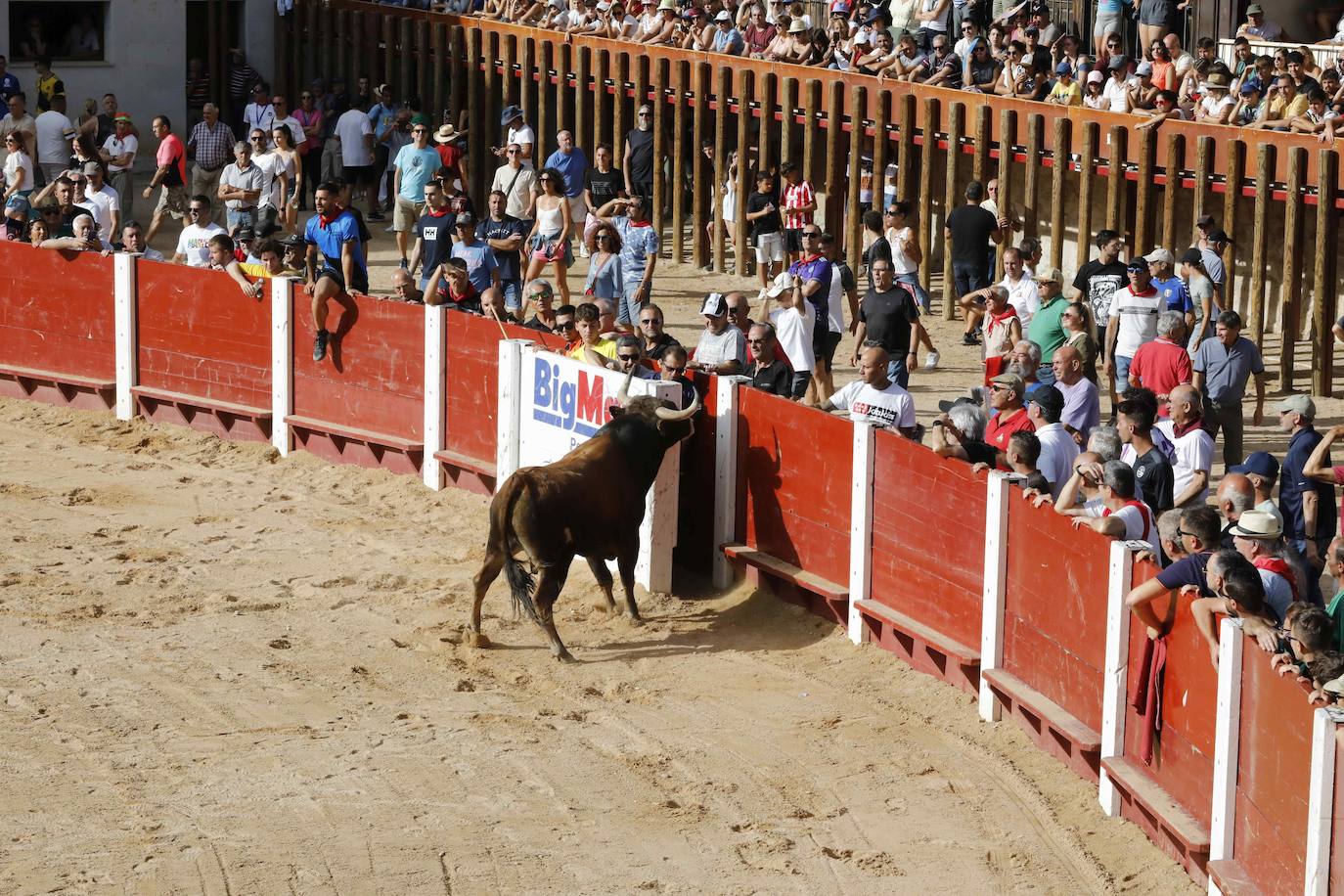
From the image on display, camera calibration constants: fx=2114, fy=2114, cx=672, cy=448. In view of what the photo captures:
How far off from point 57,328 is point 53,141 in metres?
7.08

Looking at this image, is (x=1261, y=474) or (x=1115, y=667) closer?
(x=1115, y=667)

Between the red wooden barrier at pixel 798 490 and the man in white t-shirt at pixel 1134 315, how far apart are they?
3.37 meters

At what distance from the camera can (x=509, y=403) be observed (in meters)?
13.5

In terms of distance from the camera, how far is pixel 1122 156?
18.3 meters

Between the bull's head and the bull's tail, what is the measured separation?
1.00 metres

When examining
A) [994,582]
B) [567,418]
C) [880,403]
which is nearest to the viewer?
[994,582]

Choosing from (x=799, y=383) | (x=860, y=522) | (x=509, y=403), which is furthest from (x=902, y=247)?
(x=860, y=522)

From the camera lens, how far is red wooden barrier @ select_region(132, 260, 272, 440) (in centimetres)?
1588

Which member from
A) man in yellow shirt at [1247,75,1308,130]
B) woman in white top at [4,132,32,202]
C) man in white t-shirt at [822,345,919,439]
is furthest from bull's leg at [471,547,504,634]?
woman in white top at [4,132,32,202]

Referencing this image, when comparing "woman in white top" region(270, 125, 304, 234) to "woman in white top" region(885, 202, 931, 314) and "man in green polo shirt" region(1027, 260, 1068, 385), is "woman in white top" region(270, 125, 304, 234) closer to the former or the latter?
"woman in white top" region(885, 202, 931, 314)

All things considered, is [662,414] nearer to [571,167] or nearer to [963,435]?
[963,435]

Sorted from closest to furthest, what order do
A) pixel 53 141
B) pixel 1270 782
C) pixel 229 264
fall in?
1. pixel 1270 782
2. pixel 229 264
3. pixel 53 141

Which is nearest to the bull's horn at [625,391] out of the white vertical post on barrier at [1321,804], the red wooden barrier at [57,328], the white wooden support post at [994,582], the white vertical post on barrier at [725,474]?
the white vertical post on barrier at [725,474]

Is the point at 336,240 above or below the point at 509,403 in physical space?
above
